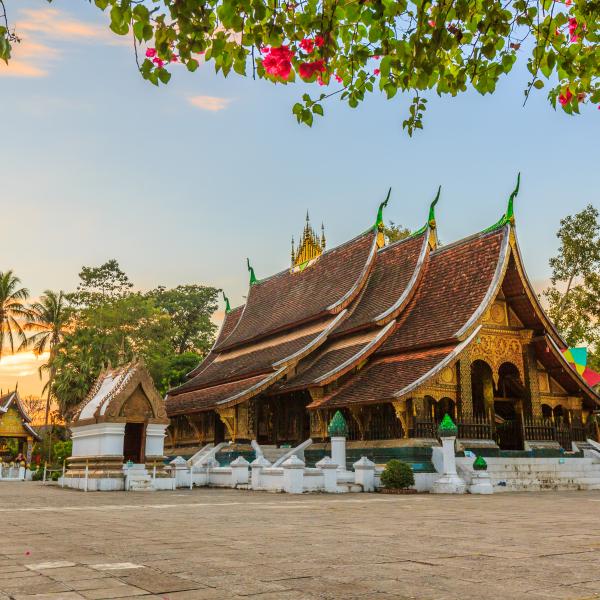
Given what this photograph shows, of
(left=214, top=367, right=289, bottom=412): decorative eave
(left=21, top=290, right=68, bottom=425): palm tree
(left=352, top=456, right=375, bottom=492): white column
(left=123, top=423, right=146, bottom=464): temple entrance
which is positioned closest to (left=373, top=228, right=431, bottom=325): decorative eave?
(left=214, top=367, right=289, bottom=412): decorative eave

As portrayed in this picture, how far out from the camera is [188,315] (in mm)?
49812

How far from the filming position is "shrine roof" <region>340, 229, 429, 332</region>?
20.0 meters

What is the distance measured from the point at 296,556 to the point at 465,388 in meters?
13.6

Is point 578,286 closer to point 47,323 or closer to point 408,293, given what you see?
point 408,293

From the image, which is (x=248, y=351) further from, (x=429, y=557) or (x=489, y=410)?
(x=429, y=557)

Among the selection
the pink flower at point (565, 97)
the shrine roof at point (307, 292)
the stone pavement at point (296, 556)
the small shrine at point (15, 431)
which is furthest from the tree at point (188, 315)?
the pink flower at point (565, 97)

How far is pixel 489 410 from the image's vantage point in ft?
61.4

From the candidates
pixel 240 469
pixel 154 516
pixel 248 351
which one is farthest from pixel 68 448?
pixel 154 516

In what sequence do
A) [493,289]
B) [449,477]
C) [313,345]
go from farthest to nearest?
1. [313,345]
2. [493,289]
3. [449,477]

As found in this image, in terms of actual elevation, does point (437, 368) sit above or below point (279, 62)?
below

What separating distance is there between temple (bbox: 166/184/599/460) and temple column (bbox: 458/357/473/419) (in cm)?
3

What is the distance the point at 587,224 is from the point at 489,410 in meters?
18.0

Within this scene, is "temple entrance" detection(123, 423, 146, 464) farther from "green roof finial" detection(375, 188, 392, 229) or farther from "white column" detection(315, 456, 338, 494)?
"green roof finial" detection(375, 188, 392, 229)

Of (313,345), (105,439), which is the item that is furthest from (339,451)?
(105,439)
